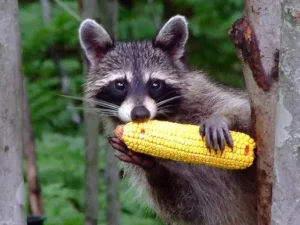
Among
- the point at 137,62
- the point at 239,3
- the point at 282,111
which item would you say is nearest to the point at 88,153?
the point at 137,62

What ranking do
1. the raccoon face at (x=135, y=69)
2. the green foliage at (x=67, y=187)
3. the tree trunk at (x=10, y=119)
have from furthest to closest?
the green foliage at (x=67, y=187) < the raccoon face at (x=135, y=69) < the tree trunk at (x=10, y=119)

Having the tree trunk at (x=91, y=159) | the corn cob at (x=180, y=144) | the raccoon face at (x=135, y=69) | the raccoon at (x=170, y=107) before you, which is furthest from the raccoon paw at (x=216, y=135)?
the tree trunk at (x=91, y=159)

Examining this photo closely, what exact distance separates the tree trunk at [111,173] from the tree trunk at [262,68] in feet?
7.86

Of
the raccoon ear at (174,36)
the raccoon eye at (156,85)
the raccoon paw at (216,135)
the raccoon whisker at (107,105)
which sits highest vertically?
the raccoon ear at (174,36)

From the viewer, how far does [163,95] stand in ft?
15.0

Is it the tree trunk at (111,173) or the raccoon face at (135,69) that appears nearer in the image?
the raccoon face at (135,69)

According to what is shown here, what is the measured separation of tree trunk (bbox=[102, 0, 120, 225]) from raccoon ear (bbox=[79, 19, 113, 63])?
0.83m

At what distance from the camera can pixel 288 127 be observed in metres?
2.80

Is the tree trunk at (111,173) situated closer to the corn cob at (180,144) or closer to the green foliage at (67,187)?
the green foliage at (67,187)

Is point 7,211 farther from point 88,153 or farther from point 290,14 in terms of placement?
point 88,153

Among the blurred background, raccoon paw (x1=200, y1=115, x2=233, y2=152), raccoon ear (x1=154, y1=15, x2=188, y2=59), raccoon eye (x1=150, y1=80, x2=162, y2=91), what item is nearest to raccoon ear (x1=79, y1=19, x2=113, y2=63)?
raccoon ear (x1=154, y1=15, x2=188, y2=59)

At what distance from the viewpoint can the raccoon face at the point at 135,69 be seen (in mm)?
4500

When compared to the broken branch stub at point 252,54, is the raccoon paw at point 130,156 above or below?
below

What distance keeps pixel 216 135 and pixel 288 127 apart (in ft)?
3.11
